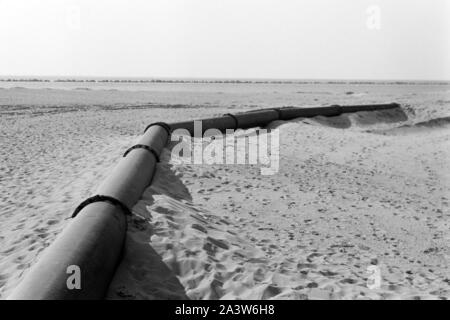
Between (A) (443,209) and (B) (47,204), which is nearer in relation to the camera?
(B) (47,204)

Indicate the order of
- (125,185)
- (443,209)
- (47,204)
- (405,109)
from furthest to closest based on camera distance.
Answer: (405,109) < (443,209) < (47,204) < (125,185)

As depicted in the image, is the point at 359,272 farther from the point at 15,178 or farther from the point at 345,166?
the point at 15,178

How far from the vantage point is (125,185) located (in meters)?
6.35

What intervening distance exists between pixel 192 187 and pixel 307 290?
398cm

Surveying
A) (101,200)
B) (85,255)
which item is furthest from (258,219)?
(85,255)

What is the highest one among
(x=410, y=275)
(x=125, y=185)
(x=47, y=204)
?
(x=125, y=185)

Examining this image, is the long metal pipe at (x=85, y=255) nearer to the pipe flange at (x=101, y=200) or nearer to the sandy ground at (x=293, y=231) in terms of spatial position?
the pipe flange at (x=101, y=200)

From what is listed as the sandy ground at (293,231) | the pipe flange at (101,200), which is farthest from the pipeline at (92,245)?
the sandy ground at (293,231)

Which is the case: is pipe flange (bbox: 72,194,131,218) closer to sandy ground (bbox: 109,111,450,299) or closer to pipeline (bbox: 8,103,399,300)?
pipeline (bbox: 8,103,399,300)

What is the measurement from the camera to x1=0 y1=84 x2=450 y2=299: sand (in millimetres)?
4637

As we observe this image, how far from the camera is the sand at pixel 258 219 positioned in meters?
4.64

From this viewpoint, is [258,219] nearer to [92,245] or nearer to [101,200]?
[101,200]

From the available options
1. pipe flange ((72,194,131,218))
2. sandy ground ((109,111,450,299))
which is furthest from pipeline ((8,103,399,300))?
sandy ground ((109,111,450,299))
